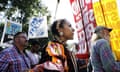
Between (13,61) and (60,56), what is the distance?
192 cm

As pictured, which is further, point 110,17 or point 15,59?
point 110,17

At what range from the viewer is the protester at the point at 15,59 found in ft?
16.9

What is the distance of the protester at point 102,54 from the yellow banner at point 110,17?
1.70ft

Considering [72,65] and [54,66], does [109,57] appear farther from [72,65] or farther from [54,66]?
[54,66]

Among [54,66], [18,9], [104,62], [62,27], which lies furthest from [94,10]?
[18,9]

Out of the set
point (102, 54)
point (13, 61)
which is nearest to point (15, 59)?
point (13, 61)

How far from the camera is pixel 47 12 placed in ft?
117

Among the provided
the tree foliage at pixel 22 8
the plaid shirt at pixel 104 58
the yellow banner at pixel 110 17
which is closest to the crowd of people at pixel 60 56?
the plaid shirt at pixel 104 58

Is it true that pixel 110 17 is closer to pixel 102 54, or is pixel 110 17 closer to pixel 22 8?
pixel 102 54

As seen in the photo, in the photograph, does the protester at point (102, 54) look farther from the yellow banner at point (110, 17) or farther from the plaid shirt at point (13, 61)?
the plaid shirt at point (13, 61)

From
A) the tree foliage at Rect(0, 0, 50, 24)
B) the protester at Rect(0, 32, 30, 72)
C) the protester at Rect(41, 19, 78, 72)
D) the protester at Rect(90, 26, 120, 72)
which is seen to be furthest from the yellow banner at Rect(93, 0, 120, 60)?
the tree foliage at Rect(0, 0, 50, 24)

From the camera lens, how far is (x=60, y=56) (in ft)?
11.1

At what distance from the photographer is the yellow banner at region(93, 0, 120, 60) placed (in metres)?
5.28

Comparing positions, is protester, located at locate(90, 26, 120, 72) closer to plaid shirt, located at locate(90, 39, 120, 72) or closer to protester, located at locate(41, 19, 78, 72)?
plaid shirt, located at locate(90, 39, 120, 72)
